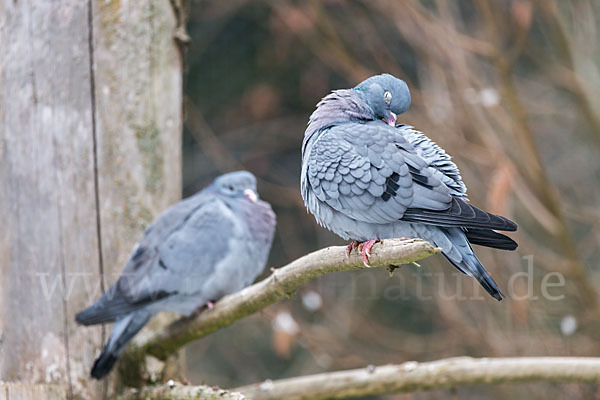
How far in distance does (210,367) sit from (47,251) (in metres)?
3.81

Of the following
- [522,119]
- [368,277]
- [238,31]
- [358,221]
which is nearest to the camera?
[358,221]

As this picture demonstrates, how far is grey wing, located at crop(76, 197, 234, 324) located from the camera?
3484 mm

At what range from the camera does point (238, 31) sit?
269 inches

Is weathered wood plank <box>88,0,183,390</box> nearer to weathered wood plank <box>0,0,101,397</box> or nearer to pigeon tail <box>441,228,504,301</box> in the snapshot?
weathered wood plank <box>0,0,101,397</box>

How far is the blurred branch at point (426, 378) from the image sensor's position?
3203 mm

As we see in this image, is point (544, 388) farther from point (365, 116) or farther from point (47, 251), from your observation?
point (47, 251)

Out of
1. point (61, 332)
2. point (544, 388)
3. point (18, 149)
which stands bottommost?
point (544, 388)

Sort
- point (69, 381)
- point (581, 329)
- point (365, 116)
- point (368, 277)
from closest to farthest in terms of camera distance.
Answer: point (365, 116) → point (69, 381) → point (581, 329) → point (368, 277)

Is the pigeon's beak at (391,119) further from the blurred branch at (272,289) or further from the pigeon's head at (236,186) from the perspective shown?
the pigeon's head at (236,186)

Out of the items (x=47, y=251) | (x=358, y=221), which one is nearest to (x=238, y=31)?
(x=47, y=251)

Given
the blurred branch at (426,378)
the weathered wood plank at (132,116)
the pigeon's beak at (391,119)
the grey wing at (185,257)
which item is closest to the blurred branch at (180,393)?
the blurred branch at (426,378)

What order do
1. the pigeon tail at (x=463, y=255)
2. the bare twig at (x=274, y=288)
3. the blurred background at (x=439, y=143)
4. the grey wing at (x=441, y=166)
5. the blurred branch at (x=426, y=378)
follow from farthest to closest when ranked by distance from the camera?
the blurred background at (x=439, y=143) → the blurred branch at (x=426, y=378) → the grey wing at (x=441, y=166) → the pigeon tail at (x=463, y=255) → the bare twig at (x=274, y=288)

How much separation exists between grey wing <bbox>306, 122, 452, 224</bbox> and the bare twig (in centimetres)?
18

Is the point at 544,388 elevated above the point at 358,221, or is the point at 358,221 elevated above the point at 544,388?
the point at 358,221
